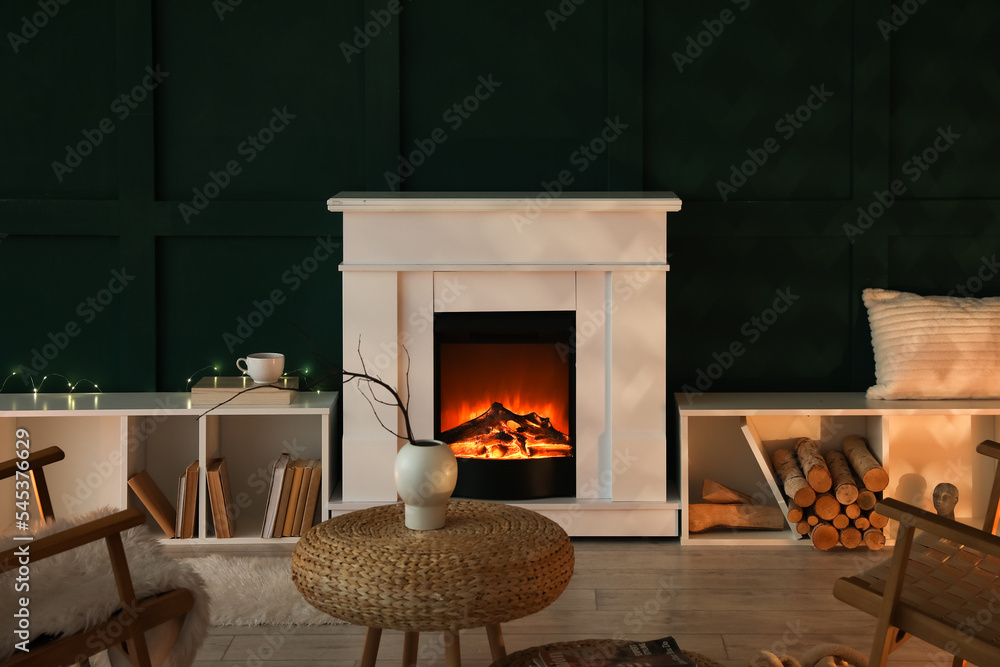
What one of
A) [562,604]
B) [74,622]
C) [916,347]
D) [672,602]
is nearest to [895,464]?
[916,347]

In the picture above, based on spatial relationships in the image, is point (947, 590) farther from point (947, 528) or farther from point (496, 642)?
point (496, 642)

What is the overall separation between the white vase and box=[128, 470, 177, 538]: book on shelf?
174cm

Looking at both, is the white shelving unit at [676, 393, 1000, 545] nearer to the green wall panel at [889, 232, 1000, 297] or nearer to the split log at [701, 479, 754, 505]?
the split log at [701, 479, 754, 505]

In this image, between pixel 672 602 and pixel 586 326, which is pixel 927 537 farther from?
pixel 586 326

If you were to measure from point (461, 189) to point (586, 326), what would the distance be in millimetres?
850

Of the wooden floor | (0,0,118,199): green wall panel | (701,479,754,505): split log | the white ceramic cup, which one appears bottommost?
the wooden floor

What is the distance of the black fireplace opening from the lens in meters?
3.66

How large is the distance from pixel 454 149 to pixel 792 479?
6.27ft

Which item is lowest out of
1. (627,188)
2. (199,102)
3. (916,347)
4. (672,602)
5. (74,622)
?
(672,602)

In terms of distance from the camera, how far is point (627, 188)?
4020 mm

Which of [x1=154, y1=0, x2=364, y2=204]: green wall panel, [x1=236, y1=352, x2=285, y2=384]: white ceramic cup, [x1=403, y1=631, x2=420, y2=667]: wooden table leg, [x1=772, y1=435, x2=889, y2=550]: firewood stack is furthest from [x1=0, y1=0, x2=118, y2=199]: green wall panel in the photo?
[x1=772, y1=435, x2=889, y2=550]: firewood stack

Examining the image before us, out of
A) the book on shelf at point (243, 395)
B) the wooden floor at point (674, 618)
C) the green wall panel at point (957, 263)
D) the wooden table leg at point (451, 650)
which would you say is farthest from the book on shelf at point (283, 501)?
the green wall panel at point (957, 263)

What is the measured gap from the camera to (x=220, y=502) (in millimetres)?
3672

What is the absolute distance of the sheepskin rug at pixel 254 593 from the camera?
293cm
